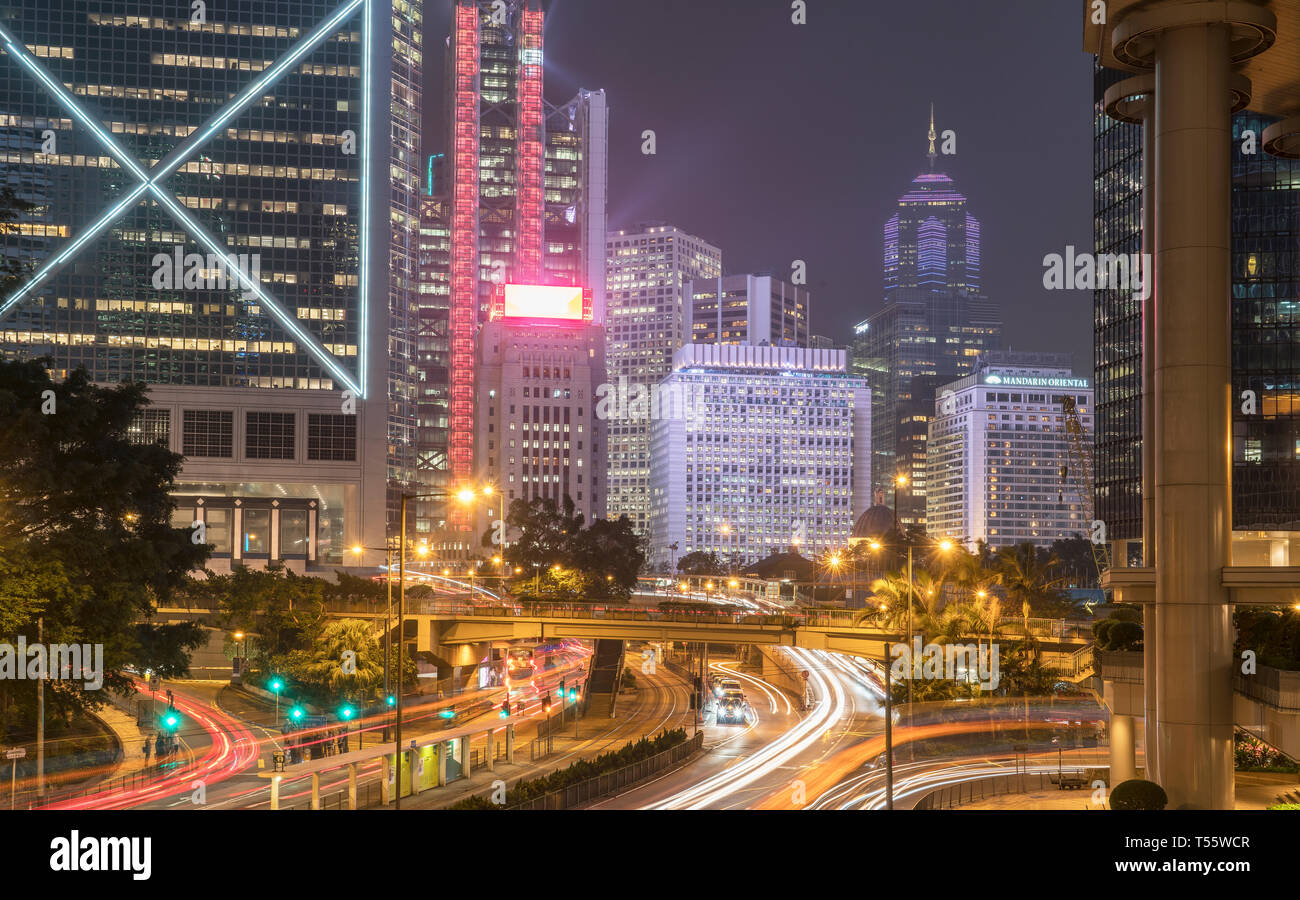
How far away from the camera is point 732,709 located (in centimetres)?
9006

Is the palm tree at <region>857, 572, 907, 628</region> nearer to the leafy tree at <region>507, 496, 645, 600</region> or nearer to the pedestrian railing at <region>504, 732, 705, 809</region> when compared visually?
the pedestrian railing at <region>504, 732, 705, 809</region>

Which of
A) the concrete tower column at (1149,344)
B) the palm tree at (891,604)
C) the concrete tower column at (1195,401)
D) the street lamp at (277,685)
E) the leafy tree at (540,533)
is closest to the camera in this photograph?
the concrete tower column at (1195,401)

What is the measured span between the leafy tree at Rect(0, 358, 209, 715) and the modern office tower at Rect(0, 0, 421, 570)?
296 feet

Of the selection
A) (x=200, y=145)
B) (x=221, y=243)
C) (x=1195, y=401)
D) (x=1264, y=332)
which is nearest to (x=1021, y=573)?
(x=1264, y=332)

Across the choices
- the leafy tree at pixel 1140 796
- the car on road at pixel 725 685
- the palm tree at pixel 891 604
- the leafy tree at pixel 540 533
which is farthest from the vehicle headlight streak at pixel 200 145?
the leafy tree at pixel 1140 796

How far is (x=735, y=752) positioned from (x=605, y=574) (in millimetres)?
75890

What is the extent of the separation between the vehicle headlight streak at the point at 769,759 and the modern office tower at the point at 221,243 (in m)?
72.5

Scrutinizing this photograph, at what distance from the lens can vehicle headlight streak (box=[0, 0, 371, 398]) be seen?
474 ft

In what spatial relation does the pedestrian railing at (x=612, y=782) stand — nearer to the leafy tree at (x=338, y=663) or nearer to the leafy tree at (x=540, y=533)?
the leafy tree at (x=338, y=663)

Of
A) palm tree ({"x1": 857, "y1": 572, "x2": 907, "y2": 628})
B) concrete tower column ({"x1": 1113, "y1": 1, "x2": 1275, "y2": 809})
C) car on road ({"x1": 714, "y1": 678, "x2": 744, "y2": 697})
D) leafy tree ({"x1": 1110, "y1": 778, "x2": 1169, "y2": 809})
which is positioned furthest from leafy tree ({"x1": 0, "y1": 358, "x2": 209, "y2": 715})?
car on road ({"x1": 714, "y1": 678, "x2": 744, "y2": 697})

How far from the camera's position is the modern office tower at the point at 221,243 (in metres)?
144

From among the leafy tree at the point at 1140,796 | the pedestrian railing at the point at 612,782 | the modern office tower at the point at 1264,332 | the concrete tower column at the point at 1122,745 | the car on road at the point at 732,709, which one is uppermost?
the modern office tower at the point at 1264,332
